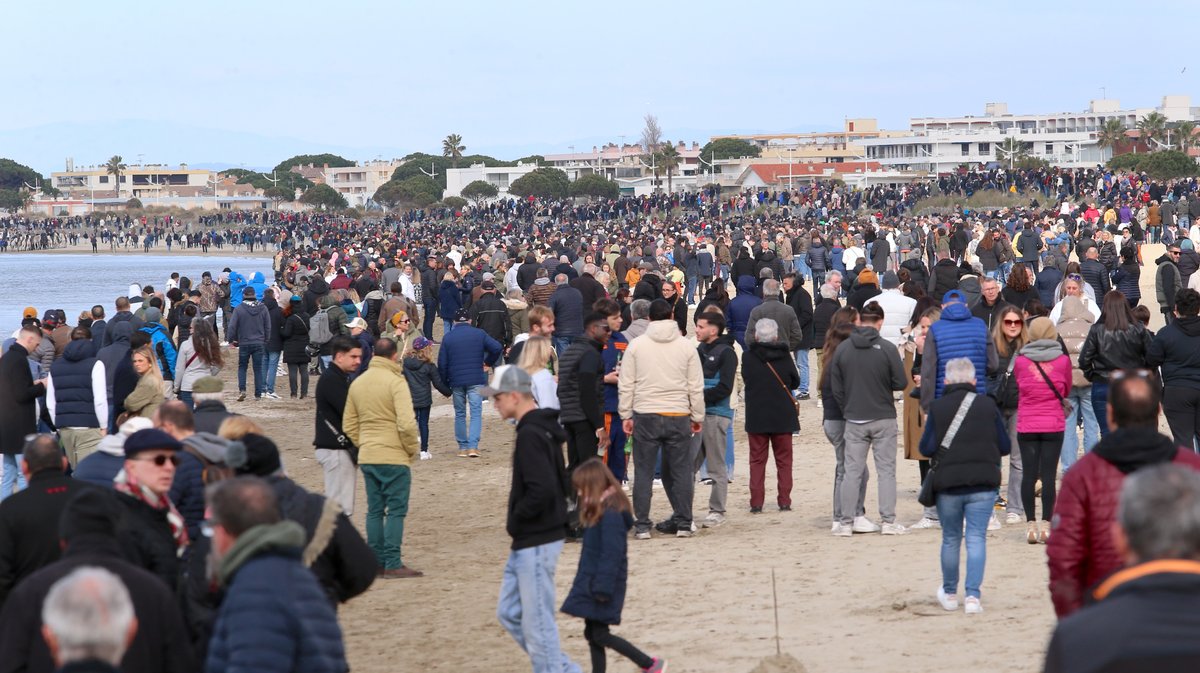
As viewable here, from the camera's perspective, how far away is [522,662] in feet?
27.3

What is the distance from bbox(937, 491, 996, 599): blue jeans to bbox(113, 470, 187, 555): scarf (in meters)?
4.23

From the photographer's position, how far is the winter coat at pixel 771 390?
11406 millimetres

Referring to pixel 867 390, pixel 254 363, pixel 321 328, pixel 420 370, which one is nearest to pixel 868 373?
pixel 867 390

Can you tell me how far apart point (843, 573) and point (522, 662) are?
249cm

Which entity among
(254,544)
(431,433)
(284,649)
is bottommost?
(431,433)

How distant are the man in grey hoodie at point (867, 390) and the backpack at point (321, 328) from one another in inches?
364

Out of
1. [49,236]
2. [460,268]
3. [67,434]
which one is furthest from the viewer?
[49,236]

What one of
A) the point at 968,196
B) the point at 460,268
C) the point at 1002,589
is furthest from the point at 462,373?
the point at 968,196

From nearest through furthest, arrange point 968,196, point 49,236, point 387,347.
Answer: point 387,347
point 968,196
point 49,236

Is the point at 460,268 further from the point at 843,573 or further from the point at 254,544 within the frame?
the point at 254,544

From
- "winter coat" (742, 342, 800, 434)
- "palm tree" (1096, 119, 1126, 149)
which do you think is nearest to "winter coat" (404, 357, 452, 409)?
"winter coat" (742, 342, 800, 434)

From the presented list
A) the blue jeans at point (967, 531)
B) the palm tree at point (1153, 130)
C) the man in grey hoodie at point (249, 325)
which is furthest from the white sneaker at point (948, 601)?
the palm tree at point (1153, 130)

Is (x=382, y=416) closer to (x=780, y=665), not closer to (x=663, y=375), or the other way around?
(x=663, y=375)

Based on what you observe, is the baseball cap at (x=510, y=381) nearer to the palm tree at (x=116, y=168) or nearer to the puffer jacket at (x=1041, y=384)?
the puffer jacket at (x=1041, y=384)
